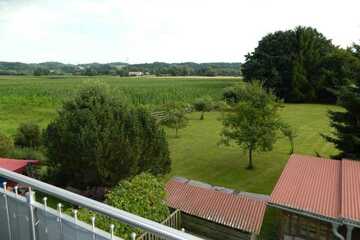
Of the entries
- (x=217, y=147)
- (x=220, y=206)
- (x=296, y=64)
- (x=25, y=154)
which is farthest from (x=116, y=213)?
(x=296, y=64)

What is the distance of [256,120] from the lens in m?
16.0

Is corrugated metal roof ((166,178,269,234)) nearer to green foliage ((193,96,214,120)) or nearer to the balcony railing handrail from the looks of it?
the balcony railing handrail

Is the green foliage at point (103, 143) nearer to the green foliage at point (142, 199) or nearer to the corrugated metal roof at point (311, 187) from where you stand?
the green foliage at point (142, 199)

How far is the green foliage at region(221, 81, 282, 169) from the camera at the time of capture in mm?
15734

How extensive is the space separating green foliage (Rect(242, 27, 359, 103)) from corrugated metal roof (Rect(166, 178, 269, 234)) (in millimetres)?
35396

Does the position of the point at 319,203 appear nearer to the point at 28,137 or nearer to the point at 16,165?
the point at 16,165

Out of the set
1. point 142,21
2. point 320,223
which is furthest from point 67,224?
point 142,21

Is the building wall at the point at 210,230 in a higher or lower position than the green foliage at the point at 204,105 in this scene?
lower

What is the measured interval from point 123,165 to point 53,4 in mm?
8198

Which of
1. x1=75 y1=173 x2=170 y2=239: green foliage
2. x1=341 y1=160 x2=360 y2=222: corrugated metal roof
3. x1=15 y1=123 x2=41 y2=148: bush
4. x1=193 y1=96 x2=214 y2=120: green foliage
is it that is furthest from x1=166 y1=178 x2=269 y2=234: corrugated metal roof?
x1=193 y1=96 x2=214 y2=120: green foliage

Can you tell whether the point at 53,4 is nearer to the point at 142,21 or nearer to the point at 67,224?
the point at 142,21

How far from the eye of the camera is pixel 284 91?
46.0 meters

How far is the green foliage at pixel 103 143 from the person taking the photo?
1208cm

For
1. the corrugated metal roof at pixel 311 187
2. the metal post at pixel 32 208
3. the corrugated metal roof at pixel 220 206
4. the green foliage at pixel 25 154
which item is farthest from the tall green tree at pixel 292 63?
the metal post at pixel 32 208
